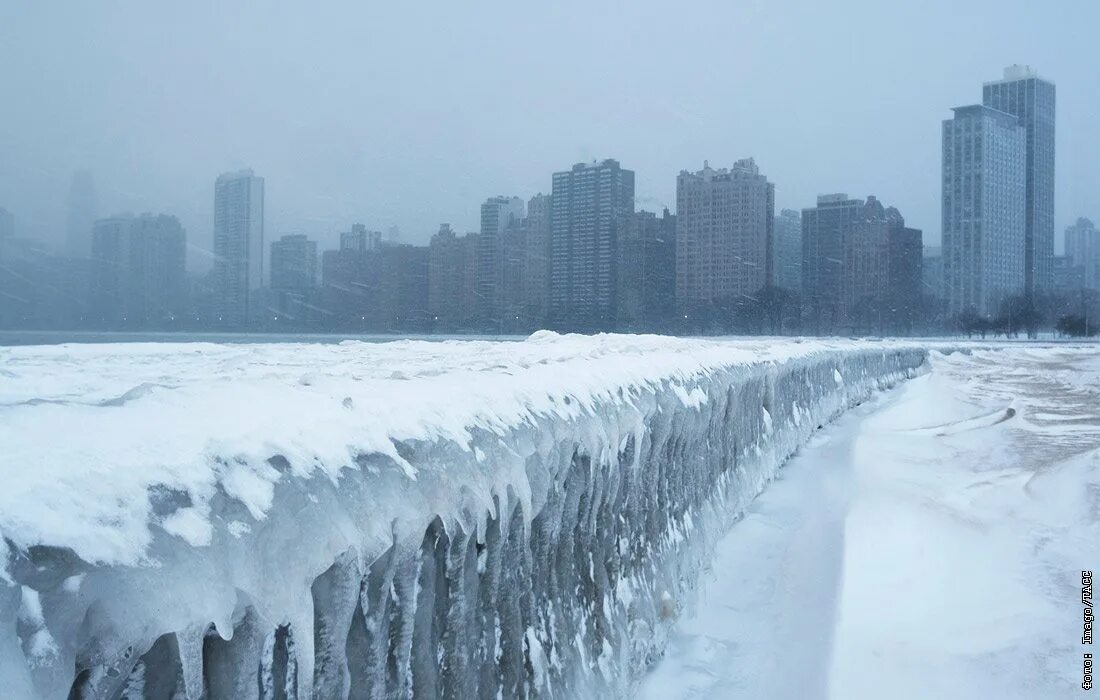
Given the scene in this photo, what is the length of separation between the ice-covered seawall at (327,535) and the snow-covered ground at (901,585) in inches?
24.8

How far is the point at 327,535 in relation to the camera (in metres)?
1.74

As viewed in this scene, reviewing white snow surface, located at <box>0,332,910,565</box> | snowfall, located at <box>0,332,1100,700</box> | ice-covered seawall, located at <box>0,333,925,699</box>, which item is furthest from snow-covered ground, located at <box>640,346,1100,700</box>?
white snow surface, located at <box>0,332,910,565</box>

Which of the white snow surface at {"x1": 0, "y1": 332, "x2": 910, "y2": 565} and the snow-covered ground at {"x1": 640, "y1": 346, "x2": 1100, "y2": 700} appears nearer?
the white snow surface at {"x1": 0, "y1": 332, "x2": 910, "y2": 565}

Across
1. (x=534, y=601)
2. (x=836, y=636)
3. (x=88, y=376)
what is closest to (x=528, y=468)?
(x=534, y=601)

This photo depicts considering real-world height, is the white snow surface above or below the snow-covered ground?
above

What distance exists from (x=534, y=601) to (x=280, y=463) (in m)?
1.40

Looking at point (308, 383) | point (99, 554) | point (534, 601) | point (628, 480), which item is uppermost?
point (308, 383)

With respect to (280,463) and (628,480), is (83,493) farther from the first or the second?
(628,480)

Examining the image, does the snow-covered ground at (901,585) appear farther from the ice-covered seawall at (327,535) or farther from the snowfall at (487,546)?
the ice-covered seawall at (327,535)

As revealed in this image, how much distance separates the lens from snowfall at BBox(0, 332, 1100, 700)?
1347 millimetres

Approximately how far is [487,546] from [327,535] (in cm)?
89

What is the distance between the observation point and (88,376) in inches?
136

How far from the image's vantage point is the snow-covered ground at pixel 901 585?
3.75 metres

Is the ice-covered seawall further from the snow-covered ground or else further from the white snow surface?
the snow-covered ground
